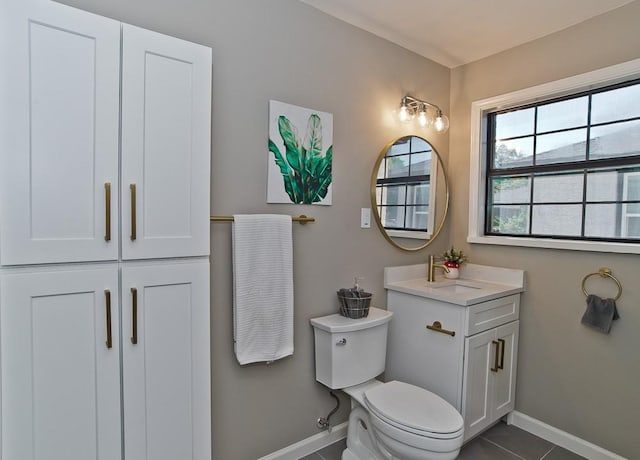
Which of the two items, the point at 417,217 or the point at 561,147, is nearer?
the point at 561,147

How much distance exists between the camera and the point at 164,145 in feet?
4.31

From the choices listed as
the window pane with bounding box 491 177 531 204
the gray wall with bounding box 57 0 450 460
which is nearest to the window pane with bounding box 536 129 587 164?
the window pane with bounding box 491 177 531 204

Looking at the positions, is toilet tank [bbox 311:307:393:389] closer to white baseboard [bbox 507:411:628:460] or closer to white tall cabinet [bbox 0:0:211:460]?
white tall cabinet [bbox 0:0:211:460]

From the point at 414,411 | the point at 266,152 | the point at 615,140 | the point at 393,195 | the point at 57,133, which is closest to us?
the point at 57,133

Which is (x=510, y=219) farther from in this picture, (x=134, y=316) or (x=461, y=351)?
(x=134, y=316)

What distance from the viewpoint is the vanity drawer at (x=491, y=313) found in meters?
2.02

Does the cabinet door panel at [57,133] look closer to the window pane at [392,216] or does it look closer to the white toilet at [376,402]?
the white toilet at [376,402]

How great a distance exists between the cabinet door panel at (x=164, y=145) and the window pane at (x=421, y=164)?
1.56 m

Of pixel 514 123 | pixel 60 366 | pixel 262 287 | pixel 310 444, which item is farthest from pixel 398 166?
pixel 60 366

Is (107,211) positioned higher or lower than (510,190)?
lower

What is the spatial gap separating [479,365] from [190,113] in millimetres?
1979

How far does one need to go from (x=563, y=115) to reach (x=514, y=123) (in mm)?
304

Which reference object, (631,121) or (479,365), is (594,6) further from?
(479,365)

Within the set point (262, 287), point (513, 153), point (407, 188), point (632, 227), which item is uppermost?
point (513, 153)
